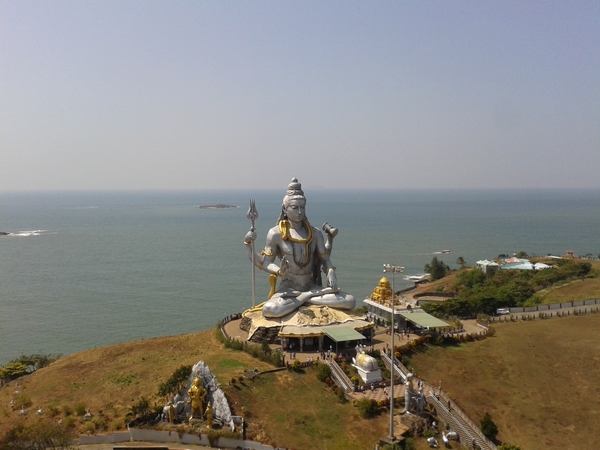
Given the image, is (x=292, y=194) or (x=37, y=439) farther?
(x=292, y=194)

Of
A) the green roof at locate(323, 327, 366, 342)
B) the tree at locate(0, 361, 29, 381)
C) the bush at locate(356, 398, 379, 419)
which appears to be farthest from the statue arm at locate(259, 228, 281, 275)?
the tree at locate(0, 361, 29, 381)

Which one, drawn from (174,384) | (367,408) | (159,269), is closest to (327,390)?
(367,408)

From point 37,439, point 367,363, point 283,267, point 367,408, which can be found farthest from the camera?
point 283,267

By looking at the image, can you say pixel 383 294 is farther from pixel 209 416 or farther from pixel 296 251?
pixel 209 416

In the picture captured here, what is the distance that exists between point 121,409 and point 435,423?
1221cm

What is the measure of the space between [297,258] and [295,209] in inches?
110

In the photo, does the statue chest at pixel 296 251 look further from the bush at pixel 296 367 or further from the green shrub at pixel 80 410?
the green shrub at pixel 80 410

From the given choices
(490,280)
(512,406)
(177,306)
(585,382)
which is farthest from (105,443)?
(490,280)

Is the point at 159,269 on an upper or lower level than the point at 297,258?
lower

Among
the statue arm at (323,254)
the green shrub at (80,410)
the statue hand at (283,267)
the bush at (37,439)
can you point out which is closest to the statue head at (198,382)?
the bush at (37,439)

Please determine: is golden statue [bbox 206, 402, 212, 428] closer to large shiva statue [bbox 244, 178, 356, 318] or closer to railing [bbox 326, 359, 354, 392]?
railing [bbox 326, 359, 354, 392]

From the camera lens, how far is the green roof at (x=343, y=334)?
2479 centimetres

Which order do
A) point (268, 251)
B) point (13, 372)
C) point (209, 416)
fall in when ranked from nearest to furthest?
point (209, 416) → point (13, 372) → point (268, 251)

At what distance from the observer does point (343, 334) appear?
2534 cm
